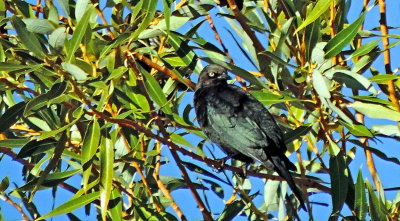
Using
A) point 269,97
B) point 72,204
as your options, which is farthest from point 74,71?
point 269,97

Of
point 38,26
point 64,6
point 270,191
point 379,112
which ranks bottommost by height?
point 270,191

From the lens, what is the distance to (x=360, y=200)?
4.18 m

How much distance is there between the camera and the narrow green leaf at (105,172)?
391 centimetres

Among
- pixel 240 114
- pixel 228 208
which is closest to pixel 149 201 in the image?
pixel 228 208

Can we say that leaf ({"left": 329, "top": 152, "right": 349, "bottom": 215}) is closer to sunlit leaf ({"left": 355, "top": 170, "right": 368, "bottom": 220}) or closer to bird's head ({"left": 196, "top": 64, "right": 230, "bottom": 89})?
sunlit leaf ({"left": 355, "top": 170, "right": 368, "bottom": 220})

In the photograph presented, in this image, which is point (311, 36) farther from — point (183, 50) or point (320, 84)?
point (183, 50)

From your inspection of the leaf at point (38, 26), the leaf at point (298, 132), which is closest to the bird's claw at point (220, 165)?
the leaf at point (298, 132)

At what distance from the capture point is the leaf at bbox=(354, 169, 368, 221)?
4090 mm

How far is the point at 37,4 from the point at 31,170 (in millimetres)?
823

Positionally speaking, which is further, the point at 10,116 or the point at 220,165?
the point at 220,165

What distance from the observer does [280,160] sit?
444cm

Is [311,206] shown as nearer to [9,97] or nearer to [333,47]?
[333,47]

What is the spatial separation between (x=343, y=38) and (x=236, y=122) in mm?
1209

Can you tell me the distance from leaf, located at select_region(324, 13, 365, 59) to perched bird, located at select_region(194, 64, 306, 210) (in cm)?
71
